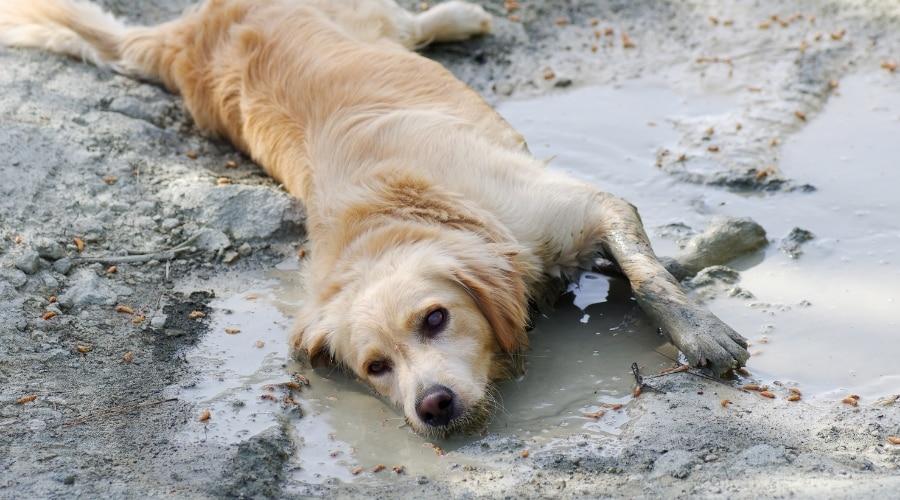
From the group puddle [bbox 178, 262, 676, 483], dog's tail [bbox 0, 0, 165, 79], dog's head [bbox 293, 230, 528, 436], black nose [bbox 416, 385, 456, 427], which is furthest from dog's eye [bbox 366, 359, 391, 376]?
dog's tail [bbox 0, 0, 165, 79]

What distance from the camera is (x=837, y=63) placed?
264 inches

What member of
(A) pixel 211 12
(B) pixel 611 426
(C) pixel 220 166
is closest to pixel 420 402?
(B) pixel 611 426

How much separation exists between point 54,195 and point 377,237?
1940 millimetres

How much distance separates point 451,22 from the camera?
761cm

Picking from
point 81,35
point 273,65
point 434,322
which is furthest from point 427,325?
point 81,35

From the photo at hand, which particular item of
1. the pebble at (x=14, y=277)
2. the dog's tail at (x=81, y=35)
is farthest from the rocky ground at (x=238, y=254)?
the dog's tail at (x=81, y=35)

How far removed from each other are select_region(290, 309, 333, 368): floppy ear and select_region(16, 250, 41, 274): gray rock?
51.8 inches

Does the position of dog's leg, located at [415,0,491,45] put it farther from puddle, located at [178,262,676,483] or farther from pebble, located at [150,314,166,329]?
pebble, located at [150,314,166,329]

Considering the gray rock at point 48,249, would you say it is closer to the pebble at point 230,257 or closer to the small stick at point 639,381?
the pebble at point 230,257

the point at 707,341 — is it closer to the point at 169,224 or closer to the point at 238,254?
the point at 238,254

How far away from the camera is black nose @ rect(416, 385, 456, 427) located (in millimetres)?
4047

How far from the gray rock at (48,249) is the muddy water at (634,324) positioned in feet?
2.60

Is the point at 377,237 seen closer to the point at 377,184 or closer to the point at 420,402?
the point at 377,184

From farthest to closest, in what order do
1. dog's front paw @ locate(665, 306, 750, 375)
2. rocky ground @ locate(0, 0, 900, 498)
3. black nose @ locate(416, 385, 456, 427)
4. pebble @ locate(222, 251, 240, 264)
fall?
pebble @ locate(222, 251, 240, 264), dog's front paw @ locate(665, 306, 750, 375), black nose @ locate(416, 385, 456, 427), rocky ground @ locate(0, 0, 900, 498)
